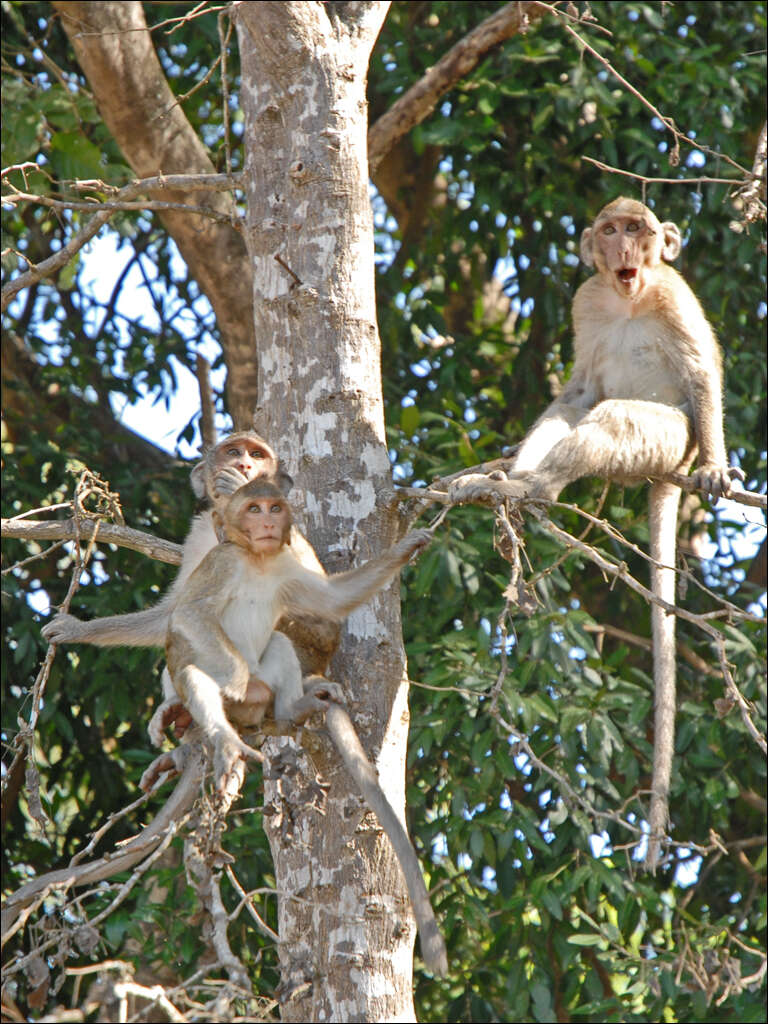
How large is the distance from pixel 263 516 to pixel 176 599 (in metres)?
0.53

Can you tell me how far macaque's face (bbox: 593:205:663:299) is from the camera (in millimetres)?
5668

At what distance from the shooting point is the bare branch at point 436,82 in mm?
6270

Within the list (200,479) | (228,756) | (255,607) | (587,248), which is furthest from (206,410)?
(228,756)

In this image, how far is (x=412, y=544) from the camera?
3.75 m

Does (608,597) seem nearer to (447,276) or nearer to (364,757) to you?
(447,276)

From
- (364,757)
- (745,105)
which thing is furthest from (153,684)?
(745,105)

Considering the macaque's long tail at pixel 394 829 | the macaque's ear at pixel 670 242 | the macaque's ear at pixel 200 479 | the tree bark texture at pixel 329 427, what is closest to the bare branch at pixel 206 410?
the macaque's ear at pixel 200 479

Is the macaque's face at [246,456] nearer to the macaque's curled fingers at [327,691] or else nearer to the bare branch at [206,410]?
the bare branch at [206,410]

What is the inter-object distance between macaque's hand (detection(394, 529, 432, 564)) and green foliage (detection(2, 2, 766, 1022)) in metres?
1.67

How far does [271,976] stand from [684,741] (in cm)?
236

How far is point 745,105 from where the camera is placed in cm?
727

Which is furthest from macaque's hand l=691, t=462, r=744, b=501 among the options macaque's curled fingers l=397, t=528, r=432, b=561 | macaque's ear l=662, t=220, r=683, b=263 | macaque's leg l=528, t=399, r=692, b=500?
macaque's curled fingers l=397, t=528, r=432, b=561

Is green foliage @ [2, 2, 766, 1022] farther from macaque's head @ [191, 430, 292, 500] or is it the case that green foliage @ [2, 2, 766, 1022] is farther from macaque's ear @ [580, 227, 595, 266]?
macaque's head @ [191, 430, 292, 500]

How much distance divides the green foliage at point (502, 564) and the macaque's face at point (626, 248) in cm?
95
